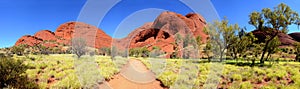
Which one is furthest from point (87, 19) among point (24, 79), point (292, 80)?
point (292, 80)

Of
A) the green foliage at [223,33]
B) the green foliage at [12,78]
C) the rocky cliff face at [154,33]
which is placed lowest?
the green foliage at [12,78]

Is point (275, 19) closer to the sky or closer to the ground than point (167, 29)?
closer to the ground

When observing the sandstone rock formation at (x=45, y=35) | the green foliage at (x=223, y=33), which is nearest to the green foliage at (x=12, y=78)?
the green foliage at (x=223, y=33)

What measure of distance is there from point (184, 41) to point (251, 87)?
69940 millimetres

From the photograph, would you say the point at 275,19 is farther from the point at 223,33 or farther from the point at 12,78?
the point at 12,78

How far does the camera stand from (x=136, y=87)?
13633 mm

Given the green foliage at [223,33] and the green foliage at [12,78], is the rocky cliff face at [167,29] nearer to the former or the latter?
the green foliage at [223,33]

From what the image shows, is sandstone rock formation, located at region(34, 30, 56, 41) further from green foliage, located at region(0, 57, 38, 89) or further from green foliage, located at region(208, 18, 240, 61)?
green foliage, located at region(0, 57, 38, 89)

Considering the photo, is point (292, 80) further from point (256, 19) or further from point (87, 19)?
point (256, 19)

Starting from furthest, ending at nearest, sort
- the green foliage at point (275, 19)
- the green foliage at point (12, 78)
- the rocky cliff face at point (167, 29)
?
1. the rocky cliff face at point (167, 29)
2. the green foliage at point (275, 19)
3. the green foliage at point (12, 78)

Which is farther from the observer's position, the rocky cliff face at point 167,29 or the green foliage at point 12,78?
the rocky cliff face at point 167,29

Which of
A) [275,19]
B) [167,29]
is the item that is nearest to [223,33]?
[275,19]

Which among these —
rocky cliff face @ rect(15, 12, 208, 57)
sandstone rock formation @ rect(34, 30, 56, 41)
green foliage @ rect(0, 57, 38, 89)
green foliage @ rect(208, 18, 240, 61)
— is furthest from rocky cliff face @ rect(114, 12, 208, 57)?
green foliage @ rect(0, 57, 38, 89)

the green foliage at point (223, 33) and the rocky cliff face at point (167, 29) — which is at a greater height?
the rocky cliff face at point (167, 29)
